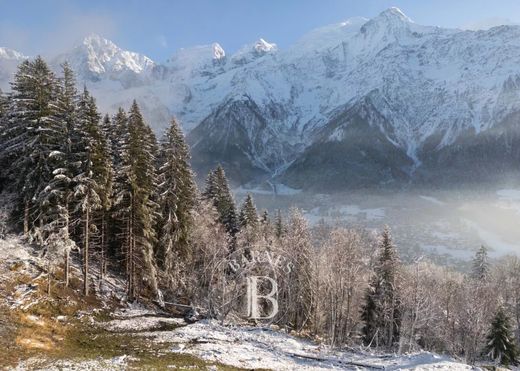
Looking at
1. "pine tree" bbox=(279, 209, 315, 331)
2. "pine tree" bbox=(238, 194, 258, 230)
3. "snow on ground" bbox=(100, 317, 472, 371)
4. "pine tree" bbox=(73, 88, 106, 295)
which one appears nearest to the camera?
"snow on ground" bbox=(100, 317, 472, 371)

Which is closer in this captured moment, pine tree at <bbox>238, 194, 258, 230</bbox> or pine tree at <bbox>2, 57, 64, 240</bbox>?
pine tree at <bbox>2, 57, 64, 240</bbox>

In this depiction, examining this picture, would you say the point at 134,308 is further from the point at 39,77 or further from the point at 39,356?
the point at 39,77

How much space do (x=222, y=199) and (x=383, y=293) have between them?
28.8 meters

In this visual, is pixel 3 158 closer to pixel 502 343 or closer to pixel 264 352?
pixel 264 352

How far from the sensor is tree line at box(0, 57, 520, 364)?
39906 millimetres

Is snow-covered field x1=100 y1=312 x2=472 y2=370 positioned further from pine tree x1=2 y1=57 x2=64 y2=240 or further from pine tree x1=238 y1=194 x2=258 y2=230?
pine tree x1=238 y1=194 x2=258 y2=230

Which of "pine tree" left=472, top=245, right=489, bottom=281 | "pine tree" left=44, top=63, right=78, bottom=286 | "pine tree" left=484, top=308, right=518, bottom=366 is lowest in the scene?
"pine tree" left=484, top=308, right=518, bottom=366

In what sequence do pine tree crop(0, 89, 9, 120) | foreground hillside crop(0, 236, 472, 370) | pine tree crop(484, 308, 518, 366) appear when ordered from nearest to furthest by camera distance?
1. foreground hillside crop(0, 236, 472, 370)
2. pine tree crop(0, 89, 9, 120)
3. pine tree crop(484, 308, 518, 366)

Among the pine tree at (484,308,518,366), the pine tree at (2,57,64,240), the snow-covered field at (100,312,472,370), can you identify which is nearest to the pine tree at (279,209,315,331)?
the snow-covered field at (100,312,472,370)

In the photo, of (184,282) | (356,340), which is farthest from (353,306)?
(184,282)

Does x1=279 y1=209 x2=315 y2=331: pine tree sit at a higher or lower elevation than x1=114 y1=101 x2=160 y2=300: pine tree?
lower

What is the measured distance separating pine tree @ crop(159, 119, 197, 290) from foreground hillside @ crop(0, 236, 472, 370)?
9817 millimetres

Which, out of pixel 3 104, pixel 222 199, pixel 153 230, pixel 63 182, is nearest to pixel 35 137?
pixel 63 182

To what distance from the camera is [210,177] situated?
74375 mm
